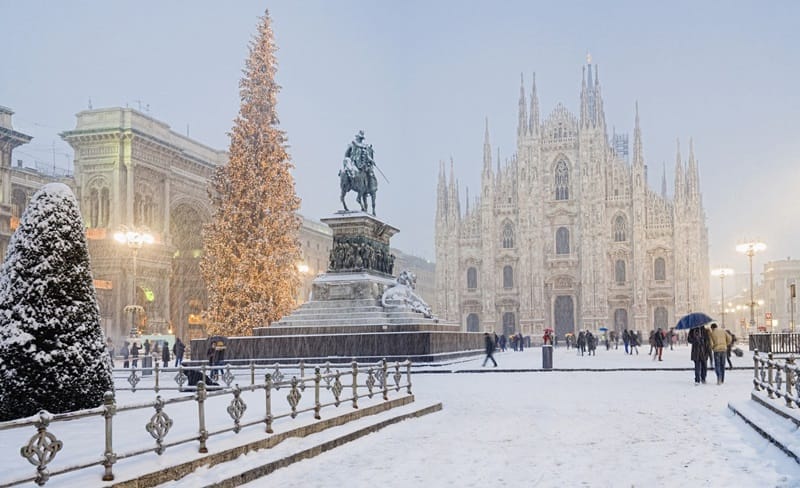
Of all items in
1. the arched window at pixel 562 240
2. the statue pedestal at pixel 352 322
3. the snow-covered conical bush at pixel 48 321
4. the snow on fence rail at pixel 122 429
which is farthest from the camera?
the arched window at pixel 562 240

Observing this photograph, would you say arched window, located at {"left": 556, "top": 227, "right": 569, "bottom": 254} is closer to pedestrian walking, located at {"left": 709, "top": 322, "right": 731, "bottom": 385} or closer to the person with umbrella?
the person with umbrella

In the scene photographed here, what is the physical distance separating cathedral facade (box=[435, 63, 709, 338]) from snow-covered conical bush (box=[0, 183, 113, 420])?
218 ft

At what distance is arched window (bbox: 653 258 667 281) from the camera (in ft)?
244

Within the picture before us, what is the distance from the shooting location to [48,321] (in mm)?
9664

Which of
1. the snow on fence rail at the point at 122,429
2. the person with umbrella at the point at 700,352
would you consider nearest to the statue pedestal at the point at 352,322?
the person with umbrella at the point at 700,352

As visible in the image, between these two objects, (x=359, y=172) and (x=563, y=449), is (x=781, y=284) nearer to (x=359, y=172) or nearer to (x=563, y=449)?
(x=359, y=172)

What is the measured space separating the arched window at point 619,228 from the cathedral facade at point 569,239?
87 millimetres

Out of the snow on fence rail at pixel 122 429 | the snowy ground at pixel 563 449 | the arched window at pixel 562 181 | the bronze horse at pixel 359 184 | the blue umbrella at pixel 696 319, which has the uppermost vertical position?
the arched window at pixel 562 181

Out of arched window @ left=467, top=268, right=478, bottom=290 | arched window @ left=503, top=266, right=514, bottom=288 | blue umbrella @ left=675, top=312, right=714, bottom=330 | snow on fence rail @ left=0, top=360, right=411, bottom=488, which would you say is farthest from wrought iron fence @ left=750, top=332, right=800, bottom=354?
arched window @ left=467, top=268, right=478, bottom=290

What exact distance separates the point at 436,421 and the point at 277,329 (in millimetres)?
15130

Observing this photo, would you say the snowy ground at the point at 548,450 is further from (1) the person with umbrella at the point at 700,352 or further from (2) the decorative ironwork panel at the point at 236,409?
(1) the person with umbrella at the point at 700,352

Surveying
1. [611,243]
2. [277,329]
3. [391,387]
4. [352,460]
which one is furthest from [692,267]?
[352,460]

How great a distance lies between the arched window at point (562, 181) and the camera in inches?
3051

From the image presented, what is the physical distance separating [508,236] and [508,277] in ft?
12.1
